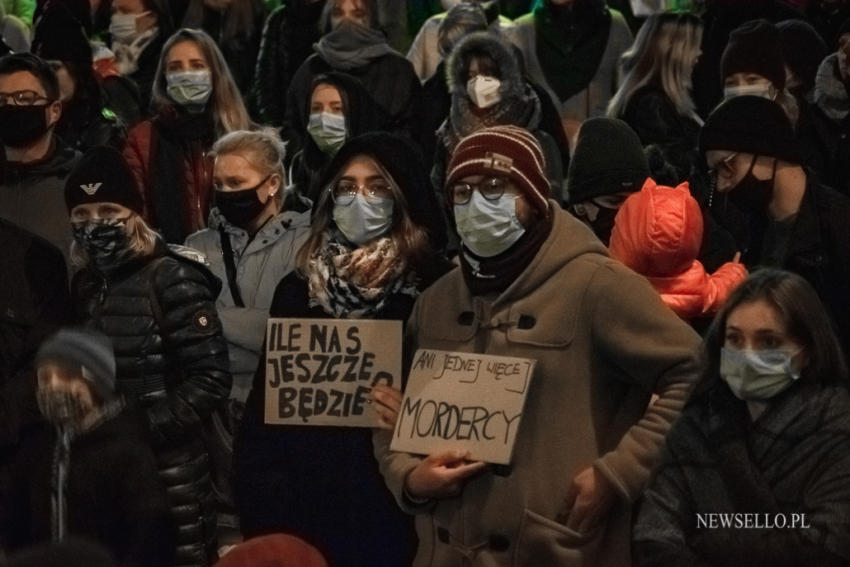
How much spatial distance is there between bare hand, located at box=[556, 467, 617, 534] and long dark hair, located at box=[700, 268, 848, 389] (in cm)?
42

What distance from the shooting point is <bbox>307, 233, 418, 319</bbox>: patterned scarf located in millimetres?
7406

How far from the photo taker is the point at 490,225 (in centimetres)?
670

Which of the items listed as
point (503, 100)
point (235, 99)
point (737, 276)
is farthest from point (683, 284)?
point (235, 99)

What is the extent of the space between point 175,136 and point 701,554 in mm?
5419

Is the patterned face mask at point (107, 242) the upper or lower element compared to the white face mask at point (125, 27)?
lower

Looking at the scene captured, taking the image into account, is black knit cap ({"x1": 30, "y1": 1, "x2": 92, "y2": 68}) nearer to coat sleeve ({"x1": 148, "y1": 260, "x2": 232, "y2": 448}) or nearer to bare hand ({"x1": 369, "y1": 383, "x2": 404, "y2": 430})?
coat sleeve ({"x1": 148, "y1": 260, "x2": 232, "y2": 448})

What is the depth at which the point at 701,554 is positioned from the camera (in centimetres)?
648

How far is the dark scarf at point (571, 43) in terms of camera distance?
12359 millimetres

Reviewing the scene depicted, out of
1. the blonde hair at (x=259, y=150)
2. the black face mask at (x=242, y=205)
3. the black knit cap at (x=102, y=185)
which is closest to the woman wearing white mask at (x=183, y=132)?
the blonde hair at (x=259, y=150)

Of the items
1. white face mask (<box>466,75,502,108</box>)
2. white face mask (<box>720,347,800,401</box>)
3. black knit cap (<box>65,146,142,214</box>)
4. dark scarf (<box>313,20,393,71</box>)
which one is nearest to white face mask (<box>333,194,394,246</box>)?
white face mask (<box>720,347,800,401</box>)

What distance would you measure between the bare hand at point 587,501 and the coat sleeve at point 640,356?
36mm

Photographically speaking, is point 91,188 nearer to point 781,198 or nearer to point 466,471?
point 781,198

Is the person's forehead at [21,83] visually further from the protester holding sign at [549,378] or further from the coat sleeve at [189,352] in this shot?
the protester holding sign at [549,378]

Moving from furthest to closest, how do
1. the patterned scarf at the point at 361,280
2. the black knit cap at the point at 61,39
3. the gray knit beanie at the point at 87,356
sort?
the black knit cap at the point at 61,39
the gray knit beanie at the point at 87,356
the patterned scarf at the point at 361,280
